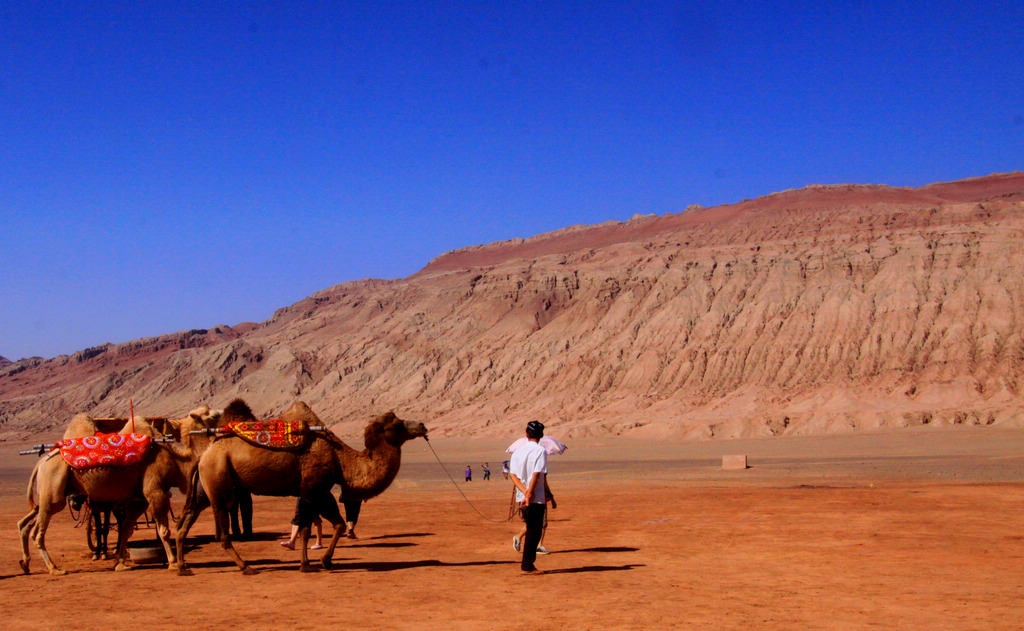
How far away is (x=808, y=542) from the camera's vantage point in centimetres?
1385

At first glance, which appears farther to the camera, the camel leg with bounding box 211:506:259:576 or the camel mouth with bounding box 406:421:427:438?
the camel mouth with bounding box 406:421:427:438

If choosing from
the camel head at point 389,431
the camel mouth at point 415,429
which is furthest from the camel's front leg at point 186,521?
the camel mouth at point 415,429

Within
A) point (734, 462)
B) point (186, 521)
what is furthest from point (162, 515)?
point (734, 462)

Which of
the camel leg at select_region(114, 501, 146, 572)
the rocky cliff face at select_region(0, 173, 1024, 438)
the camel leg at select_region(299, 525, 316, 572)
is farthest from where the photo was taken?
the rocky cliff face at select_region(0, 173, 1024, 438)

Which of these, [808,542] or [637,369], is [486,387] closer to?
[637,369]

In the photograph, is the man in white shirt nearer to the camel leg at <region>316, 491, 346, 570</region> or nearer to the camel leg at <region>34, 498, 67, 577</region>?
the camel leg at <region>316, 491, 346, 570</region>

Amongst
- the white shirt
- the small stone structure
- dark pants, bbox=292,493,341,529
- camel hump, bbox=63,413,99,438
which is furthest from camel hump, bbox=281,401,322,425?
the small stone structure

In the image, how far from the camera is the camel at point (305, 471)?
12125 millimetres

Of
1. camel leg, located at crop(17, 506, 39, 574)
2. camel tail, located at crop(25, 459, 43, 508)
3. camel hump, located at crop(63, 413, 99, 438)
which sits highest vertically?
camel hump, located at crop(63, 413, 99, 438)

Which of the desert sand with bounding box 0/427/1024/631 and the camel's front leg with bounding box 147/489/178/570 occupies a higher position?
the camel's front leg with bounding box 147/489/178/570

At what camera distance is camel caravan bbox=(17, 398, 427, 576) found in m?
12.2

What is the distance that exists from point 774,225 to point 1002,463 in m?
60.9

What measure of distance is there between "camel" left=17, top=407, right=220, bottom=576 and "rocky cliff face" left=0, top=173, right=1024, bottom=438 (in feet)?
145

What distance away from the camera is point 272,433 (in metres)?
12.3
